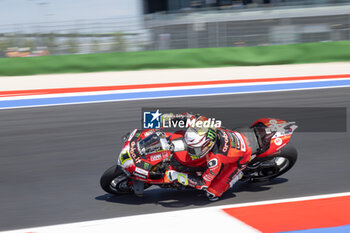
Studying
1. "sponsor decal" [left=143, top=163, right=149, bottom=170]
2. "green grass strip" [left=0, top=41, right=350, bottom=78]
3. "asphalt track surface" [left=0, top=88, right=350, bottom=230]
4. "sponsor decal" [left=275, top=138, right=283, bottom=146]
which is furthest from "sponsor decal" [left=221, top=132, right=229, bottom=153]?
"green grass strip" [left=0, top=41, right=350, bottom=78]

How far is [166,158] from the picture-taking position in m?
4.86

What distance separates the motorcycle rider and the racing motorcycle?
5.2 inches

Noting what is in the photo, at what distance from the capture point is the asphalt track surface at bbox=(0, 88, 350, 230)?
17.4ft

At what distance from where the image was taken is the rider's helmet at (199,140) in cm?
469

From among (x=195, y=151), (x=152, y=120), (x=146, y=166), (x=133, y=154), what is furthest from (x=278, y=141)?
(x=133, y=154)

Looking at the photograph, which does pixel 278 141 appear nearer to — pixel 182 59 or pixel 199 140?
pixel 199 140

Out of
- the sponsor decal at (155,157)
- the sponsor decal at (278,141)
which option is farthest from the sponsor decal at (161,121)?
the sponsor decal at (278,141)

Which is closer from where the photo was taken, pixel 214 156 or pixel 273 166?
pixel 214 156

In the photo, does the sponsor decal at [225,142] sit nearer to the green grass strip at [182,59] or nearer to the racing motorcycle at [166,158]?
the racing motorcycle at [166,158]

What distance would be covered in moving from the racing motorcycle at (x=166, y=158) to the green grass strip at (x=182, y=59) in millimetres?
9959

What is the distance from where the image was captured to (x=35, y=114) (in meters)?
9.91

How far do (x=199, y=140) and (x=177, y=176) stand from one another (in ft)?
1.63

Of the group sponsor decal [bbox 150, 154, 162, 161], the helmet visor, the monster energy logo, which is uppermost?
the monster energy logo

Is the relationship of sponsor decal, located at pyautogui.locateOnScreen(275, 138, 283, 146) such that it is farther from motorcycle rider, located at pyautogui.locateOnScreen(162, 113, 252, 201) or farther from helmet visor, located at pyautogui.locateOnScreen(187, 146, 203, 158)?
helmet visor, located at pyautogui.locateOnScreen(187, 146, 203, 158)
